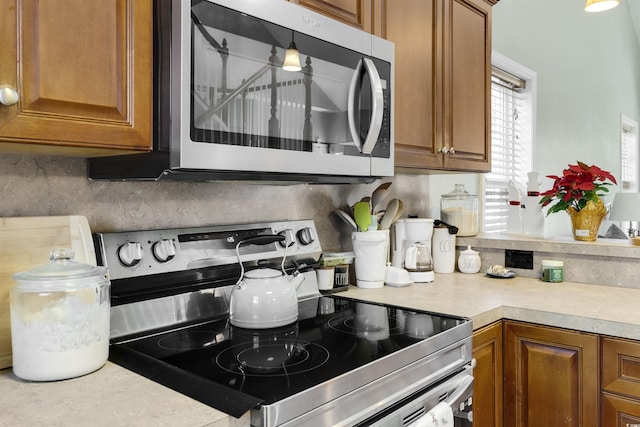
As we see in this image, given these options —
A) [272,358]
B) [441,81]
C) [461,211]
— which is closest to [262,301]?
[272,358]

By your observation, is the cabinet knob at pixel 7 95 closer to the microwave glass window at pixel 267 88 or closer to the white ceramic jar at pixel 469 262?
the microwave glass window at pixel 267 88

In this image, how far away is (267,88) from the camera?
49.6 inches

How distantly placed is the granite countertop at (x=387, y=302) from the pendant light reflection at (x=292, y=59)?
816 mm

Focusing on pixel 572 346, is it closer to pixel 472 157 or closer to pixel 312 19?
pixel 472 157

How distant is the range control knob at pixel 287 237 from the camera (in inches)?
67.6

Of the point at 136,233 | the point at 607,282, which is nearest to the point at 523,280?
the point at 607,282

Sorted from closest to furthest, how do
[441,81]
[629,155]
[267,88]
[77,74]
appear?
[77,74], [267,88], [441,81], [629,155]

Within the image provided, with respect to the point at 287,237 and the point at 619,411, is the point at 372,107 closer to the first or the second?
the point at 287,237

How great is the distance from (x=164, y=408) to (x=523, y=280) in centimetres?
176

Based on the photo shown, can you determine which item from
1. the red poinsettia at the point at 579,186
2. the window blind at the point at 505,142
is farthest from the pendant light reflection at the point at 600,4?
the window blind at the point at 505,142

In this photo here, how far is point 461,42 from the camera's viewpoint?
2180mm

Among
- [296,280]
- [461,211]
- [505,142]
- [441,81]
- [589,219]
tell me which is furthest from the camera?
[505,142]

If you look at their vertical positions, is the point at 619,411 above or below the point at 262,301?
below

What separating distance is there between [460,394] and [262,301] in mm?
603
